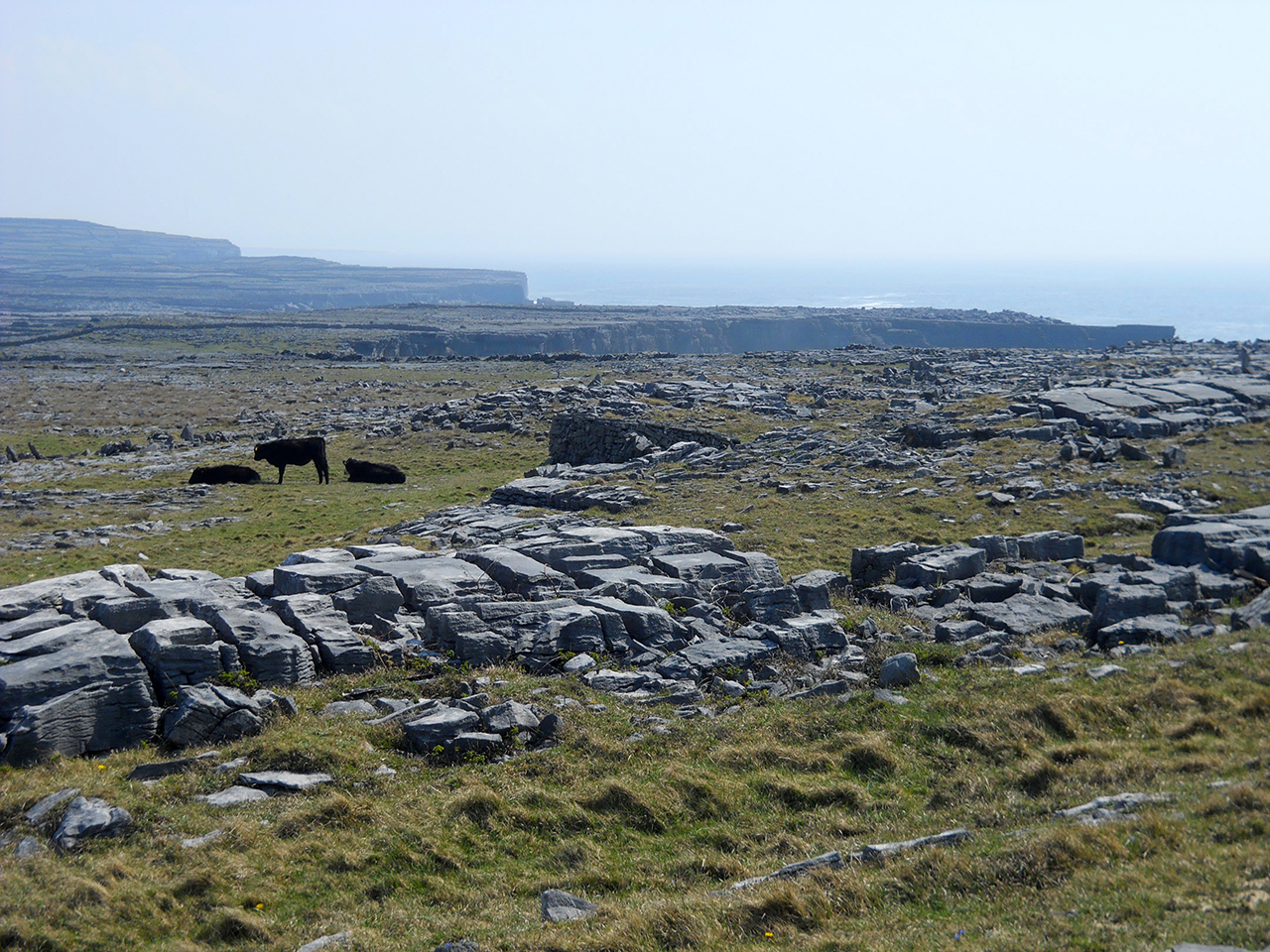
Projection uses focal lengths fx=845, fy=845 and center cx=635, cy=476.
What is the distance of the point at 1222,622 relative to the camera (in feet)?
48.1

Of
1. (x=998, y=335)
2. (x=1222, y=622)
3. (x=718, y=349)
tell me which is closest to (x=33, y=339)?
(x=718, y=349)

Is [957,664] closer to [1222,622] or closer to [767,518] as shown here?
[1222,622]

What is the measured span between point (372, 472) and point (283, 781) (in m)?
28.9

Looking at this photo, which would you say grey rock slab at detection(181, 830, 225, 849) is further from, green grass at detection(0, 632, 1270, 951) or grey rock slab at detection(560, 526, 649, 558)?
grey rock slab at detection(560, 526, 649, 558)

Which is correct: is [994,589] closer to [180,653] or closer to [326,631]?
[326,631]

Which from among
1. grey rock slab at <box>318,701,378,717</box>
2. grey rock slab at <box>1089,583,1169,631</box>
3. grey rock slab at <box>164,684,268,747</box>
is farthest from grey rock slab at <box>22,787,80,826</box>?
grey rock slab at <box>1089,583,1169,631</box>

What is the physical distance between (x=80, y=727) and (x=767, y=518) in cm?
1907

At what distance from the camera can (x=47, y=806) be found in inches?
366

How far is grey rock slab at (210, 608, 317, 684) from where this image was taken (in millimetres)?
12844

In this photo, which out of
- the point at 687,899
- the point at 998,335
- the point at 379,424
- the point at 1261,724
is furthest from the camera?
the point at 998,335

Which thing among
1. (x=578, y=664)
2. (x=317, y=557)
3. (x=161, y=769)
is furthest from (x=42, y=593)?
(x=578, y=664)

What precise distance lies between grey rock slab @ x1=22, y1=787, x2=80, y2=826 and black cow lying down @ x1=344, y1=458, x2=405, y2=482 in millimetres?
28626

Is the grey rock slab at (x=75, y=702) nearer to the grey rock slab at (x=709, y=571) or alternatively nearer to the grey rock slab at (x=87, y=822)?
the grey rock slab at (x=87, y=822)

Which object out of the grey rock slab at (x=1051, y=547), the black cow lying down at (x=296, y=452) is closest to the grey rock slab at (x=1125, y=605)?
the grey rock slab at (x=1051, y=547)
